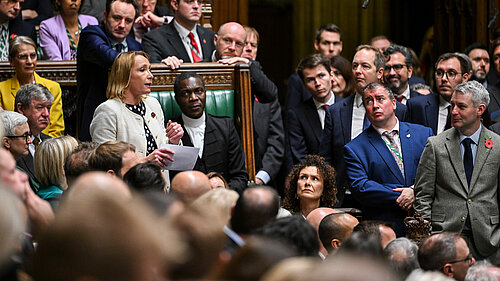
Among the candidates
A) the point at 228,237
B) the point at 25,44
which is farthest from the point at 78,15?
the point at 228,237

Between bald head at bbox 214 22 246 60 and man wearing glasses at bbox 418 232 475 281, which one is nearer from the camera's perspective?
man wearing glasses at bbox 418 232 475 281

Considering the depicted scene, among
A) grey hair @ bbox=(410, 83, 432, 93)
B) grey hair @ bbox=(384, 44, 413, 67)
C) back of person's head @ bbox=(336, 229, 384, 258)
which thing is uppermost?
grey hair @ bbox=(384, 44, 413, 67)

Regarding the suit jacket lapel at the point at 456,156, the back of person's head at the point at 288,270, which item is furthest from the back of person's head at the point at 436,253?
the back of person's head at the point at 288,270

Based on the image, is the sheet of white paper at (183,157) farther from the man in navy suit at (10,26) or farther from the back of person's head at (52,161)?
the man in navy suit at (10,26)

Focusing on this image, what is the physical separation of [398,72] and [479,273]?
9.25ft

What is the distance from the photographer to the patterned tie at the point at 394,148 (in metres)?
4.85

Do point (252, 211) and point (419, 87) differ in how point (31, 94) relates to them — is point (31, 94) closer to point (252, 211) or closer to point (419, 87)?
point (252, 211)

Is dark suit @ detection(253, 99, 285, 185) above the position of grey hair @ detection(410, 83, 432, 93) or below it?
below

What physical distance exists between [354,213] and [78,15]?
2.57m

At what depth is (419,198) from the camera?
14.9 ft

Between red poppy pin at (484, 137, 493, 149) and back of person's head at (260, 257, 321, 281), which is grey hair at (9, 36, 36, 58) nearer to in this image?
red poppy pin at (484, 137, 493, 149)

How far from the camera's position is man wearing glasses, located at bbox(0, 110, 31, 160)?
4.17 metres

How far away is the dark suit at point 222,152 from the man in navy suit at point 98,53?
1.71ft

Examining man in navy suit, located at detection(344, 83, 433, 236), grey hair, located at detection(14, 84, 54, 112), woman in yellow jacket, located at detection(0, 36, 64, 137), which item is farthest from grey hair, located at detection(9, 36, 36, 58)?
man in navy suit, located at detection(344, 83, 433, 236)
